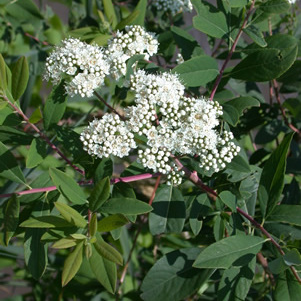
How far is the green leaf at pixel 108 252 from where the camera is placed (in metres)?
1.26

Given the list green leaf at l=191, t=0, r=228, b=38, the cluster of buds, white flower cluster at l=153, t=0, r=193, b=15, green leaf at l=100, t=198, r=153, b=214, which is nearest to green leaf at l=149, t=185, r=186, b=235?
the cluster of buds

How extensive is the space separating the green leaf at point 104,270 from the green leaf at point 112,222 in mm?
76

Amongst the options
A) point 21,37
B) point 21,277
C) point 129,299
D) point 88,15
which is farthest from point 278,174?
point 21,37

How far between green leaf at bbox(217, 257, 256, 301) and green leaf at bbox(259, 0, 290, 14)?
36.4 inches

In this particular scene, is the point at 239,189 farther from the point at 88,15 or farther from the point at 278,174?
the point at 88,15

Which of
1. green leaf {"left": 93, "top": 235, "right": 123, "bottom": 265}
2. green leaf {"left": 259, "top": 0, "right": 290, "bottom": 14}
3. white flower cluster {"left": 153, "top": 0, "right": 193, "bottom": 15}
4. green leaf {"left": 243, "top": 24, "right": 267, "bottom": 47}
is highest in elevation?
green leaf {"left": 259, "top": 0, "right": 290, "bottom": 14}

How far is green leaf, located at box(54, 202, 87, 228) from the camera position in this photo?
50.5 inches

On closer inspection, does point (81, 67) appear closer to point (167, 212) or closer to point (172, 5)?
point (167, 212)

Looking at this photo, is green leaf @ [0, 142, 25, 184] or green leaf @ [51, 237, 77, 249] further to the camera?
green leaf @ [0, 142, 25, 184]

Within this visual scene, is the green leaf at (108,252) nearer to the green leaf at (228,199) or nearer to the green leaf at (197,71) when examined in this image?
the green leaf at (228,199)

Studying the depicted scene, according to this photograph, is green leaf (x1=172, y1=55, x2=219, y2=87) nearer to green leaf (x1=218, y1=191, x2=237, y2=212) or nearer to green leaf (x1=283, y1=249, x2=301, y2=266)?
green leaf (x1=218, y1=191, x2=237, y2=212)

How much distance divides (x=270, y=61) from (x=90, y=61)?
0.65 meters

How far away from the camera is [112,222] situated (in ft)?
4.45

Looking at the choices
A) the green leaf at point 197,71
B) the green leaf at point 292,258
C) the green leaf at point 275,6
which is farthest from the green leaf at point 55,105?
the green leaf at point 292,258
